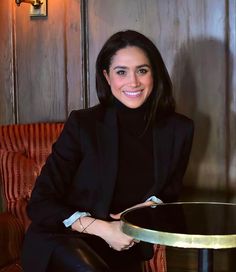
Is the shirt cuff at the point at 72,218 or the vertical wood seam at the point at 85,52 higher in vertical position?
the vertical wood seam at the point at 85,52

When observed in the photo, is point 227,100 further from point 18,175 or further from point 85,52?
point 18,175

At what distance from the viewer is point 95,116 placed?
1.87 m

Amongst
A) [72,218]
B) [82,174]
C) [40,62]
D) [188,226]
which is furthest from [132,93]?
[40,62]

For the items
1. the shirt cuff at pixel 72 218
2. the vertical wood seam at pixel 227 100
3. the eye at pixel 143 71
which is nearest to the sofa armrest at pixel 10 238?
the shirt cuff at pixel 72 218

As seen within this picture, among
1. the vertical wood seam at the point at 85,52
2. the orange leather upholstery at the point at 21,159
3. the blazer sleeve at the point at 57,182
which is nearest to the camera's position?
the blazer sleeve at the point at 57,182

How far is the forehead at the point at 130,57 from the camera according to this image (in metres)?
1.82

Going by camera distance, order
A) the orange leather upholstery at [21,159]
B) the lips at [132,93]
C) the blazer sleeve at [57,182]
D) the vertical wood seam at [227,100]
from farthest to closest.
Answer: the vertical wood seam at [227,100] → the orange leather upholstery at [21,159] → the lips at [132,93] → the blazer sleeve at [57,182]

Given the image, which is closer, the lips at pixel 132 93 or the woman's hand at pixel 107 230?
the woman's hand at pixel 107 230

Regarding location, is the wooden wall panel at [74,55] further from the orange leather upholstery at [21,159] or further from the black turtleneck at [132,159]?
the black turtleneck at [132,159]

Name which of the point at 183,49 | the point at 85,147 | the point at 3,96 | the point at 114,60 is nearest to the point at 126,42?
the point at 114,60

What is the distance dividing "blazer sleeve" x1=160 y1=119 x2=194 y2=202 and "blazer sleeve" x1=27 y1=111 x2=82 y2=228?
36cm

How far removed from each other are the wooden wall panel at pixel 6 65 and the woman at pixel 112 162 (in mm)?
780

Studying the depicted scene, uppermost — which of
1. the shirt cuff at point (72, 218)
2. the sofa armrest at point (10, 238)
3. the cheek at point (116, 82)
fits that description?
the cheek at point (116, 82)

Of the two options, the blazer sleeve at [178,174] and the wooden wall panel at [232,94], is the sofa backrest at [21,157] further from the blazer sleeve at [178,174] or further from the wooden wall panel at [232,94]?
the wooden wall panel at [232,94]
